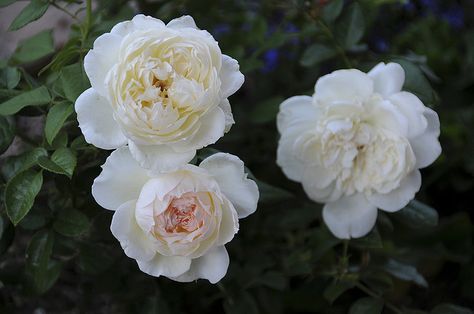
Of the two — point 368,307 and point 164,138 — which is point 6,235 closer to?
point 164,138

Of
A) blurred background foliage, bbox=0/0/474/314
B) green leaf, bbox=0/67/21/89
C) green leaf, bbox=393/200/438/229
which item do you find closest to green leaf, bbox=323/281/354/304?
blurred background foliage, bbox=0/0/474/314

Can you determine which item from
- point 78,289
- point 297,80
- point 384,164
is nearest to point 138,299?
point 78,289

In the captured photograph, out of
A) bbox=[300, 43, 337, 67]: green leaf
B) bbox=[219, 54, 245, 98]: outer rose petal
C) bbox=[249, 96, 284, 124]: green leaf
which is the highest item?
bbox=[219, 54, 245, 98]: outer rose petal

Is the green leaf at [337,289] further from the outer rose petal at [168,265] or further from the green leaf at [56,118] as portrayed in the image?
the green leaf at [56,118]

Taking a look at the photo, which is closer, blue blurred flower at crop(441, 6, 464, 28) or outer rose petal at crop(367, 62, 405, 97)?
A: outer rose petal at crop(367, 62, 405, 97)

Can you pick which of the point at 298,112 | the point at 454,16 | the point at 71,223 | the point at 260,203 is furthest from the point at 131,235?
the point at 454,16

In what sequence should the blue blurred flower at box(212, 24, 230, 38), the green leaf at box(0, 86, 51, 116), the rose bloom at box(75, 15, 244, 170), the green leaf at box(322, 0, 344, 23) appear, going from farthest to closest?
the blue blurred flower at box(212, 24, 230, 38) → the green leaf at box(322, 0, 344, 23) → the green leaf at box(0, 86, 51, 116) → the rose bloom at box(75, 15, 244, 170)

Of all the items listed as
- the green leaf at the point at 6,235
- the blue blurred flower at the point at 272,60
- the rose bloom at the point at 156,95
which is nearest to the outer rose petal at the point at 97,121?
the rose bloom at the point at 156,95

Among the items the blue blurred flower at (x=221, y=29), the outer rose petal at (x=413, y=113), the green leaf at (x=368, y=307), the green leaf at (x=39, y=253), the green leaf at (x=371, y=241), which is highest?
the outer rose petal at (x=413, y=113)

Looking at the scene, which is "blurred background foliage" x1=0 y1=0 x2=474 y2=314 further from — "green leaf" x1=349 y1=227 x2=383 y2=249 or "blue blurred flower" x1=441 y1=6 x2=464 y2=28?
"blue blurred flower" x1=441 y1=6 x2=464 y2=28

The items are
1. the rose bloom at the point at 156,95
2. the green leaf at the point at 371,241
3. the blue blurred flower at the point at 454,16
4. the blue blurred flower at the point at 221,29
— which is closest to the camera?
the rose bloom at the point at 156,95
